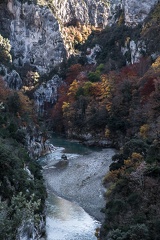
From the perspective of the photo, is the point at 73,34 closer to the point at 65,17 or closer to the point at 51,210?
the point at 65,17

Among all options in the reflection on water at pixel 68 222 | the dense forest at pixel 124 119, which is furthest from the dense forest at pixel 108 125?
the reflection on water at pixel 68 222

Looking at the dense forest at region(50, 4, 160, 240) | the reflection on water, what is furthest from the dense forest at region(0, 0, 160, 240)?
the reflection on water

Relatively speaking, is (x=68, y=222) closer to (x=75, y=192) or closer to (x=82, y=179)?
(x=75, y=192)

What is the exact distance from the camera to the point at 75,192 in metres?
30.1

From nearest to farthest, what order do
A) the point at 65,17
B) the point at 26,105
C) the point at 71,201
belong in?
the point at 71,201
the point at 26,105
the point at 65,17

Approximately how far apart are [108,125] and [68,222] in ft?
91.9

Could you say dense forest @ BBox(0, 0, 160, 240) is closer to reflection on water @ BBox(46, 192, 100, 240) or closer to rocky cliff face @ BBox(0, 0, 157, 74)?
reflection on water @ BBox(46, 192, 100, 240)

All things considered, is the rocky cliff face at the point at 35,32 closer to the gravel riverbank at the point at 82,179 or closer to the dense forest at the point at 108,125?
the dense forest at the point at 108,125

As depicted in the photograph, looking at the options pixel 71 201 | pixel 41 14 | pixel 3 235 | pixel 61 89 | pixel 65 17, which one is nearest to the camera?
pixel 3 235

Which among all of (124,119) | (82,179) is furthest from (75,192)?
(124,119)

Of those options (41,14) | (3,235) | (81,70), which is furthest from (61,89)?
(3,235)

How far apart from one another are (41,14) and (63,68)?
57.0ft

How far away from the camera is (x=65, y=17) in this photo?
10344 centimetres

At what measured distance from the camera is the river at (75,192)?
22406 millimetres
